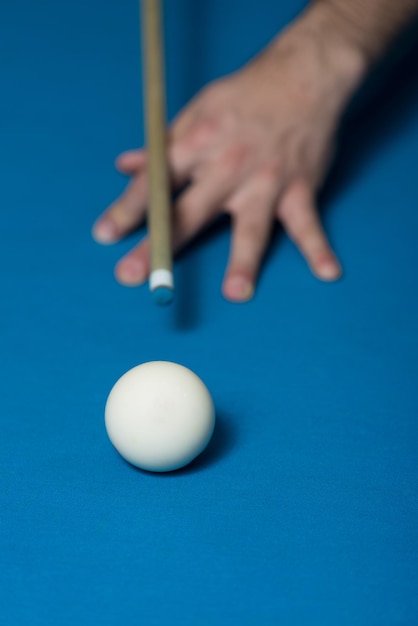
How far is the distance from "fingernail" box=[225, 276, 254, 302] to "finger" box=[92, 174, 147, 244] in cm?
24

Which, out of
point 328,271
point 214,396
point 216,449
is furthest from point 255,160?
point 216,449

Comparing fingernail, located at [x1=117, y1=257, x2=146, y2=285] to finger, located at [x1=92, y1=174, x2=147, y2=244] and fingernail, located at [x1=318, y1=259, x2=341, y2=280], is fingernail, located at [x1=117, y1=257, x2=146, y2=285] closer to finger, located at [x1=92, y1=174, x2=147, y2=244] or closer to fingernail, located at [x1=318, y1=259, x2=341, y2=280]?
finger, located at [x1=92, y1=174, x2=147, y2=244]

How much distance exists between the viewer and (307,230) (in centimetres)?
153

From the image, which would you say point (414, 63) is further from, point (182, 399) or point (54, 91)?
point (182, 399)

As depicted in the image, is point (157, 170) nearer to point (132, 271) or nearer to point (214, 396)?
point (132, 271)

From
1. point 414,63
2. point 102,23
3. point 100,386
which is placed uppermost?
point 102,23

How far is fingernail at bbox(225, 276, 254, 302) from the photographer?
1401mm

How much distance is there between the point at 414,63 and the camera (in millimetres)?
2152

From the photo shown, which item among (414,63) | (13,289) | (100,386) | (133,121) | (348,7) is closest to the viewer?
(100,386)

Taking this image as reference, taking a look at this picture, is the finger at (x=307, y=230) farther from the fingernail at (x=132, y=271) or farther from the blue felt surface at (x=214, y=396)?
the fingernail at (x=132, y=271)

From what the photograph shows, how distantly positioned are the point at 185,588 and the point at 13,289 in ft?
2.24

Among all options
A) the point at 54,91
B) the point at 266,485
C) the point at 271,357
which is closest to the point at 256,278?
the point at 271,357

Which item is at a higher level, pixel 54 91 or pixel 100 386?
pixel 54 91

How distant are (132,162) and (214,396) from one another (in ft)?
2.14
